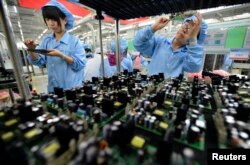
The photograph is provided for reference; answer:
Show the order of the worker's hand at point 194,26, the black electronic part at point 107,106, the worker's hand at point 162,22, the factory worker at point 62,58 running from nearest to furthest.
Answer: the black electronic part at point 107,106, the worker's hand at point 194,26, the worker's hand at point 162,22, the factory worker at point 62,58

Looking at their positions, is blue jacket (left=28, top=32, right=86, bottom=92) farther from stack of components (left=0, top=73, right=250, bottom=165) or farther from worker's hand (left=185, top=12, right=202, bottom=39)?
worker's hand (left=185, top=12, right=202, bottom=39)

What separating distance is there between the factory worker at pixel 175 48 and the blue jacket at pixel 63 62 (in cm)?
77

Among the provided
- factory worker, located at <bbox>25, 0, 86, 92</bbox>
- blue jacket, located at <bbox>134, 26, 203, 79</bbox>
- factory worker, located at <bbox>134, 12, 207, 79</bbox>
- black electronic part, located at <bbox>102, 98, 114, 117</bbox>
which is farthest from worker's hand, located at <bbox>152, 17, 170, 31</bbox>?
black electronic part, located at <bbox>102, 98, 114, 117</bbox>

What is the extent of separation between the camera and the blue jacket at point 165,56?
1.57 m

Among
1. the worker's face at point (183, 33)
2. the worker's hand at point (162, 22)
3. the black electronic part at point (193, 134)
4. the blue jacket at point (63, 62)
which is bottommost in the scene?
the black electronic part at point (193, 134)

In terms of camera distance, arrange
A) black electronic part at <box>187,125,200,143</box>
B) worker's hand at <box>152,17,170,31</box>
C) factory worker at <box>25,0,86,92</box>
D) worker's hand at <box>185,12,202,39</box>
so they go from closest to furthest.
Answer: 1. black electronic part at <box>187,125,200,143</box>
2. worker's hand at <box>185,12,202,39</box>
3. worker's hand at <box>152,17,170,31</box>
4. factory worker at <box>25,0,86,92</box>

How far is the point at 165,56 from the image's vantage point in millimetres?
1773

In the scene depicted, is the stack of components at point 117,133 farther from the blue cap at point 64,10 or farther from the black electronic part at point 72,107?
the blue cap at point 64,10

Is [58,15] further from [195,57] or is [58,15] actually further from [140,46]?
[195,57]

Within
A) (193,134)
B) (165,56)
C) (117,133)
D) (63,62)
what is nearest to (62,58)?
(63,62)

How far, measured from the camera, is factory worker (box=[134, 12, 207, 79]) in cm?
141

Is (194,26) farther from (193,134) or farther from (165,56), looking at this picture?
(193,134)

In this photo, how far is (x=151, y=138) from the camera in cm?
48

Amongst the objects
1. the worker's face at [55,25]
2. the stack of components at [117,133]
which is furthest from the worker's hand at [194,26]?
the worker's face at [55,25]
